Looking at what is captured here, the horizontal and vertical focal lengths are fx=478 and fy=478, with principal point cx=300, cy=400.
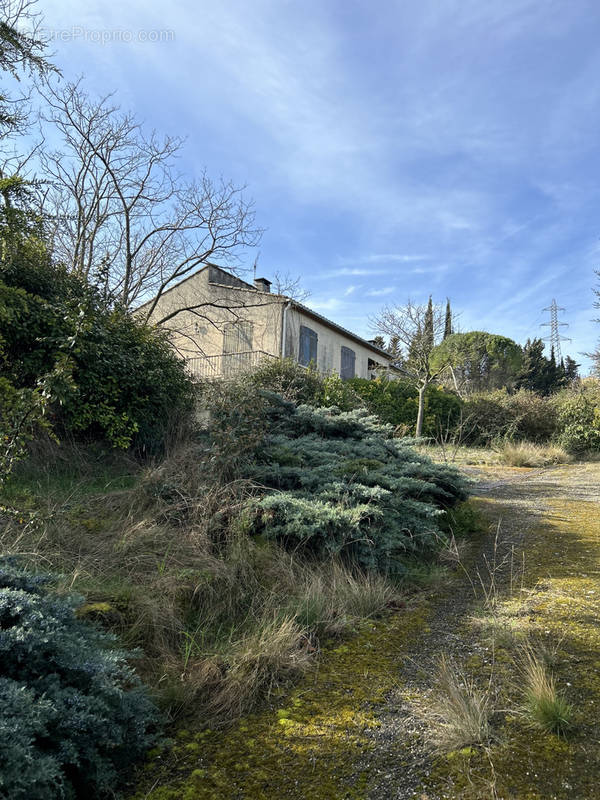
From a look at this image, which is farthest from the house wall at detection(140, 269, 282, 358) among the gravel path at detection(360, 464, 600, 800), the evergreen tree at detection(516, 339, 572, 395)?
Answer: the evergreen tree at detection(516, 339, 572, 395)

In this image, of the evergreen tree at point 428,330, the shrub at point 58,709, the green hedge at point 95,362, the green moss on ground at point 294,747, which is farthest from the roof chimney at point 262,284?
the shrub at point 58,709

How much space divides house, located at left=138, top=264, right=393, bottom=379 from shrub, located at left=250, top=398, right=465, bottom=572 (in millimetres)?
10064

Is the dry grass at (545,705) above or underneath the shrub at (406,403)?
underneath

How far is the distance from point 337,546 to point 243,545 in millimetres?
755

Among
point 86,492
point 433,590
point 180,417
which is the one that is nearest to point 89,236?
point 180,417

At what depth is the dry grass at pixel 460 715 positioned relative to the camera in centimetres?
191

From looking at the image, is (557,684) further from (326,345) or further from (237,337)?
(326,345)

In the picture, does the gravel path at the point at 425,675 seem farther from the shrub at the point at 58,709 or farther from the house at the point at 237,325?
the house at the point at 237,325

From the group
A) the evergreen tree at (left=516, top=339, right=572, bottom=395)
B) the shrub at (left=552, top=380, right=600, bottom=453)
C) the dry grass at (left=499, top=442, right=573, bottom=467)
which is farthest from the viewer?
the evergreen tree at (left=516, top=339, right=572, bottom=395)

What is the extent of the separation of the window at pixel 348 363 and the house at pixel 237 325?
691mm

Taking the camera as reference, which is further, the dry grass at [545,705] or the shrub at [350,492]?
the shrub at [350,492]

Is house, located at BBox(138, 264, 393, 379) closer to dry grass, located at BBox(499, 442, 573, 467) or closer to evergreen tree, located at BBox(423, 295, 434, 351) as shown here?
evergreen tree, located at BBox(423, 295, 434, 351)

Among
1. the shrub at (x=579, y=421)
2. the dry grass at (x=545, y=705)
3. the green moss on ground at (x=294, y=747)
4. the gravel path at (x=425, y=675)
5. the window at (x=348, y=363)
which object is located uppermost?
the window at (x=348, y=363)

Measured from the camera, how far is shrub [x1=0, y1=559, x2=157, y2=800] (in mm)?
1475
